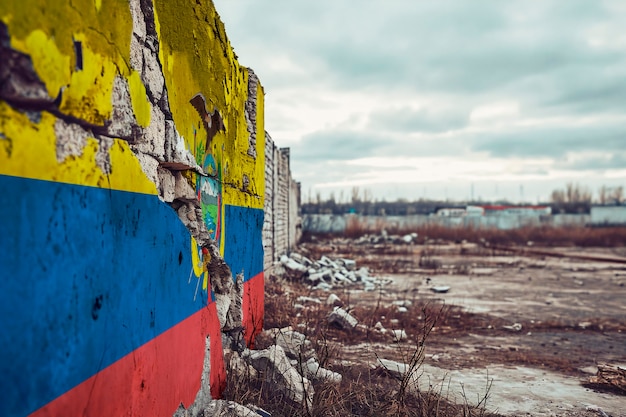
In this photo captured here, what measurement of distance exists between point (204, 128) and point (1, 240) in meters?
2.07

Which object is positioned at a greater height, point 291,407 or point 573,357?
point 291,407

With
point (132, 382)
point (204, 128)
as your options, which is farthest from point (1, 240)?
point (204, 128)

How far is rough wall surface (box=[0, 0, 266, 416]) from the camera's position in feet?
4.17

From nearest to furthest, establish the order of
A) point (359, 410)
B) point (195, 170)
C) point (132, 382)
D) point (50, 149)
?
point (50, 149) < point (132, 382) < point (195, 170) < point (359, 410)

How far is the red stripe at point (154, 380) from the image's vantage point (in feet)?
5.23

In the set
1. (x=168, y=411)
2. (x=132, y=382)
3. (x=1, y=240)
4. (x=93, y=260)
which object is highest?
(x=1, y=240)

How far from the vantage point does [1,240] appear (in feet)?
3.99

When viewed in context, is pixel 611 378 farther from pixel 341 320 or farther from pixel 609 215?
pixel 609 215

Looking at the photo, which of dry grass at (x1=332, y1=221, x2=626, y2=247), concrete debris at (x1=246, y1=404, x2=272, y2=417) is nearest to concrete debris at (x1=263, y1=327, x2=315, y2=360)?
concrete debris at (x1=246, y1=404, x2=272, y2=417)

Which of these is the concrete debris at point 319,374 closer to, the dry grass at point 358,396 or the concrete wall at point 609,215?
the dry grass at point 358,396

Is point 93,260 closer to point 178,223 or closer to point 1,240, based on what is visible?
point 1,240

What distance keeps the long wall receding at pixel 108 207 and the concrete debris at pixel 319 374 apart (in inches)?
28.2

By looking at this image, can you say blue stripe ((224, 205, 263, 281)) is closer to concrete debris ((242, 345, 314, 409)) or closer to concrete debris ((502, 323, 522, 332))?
concrete debris ((242, 345, 314, 409))

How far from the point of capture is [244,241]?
4527 mm
